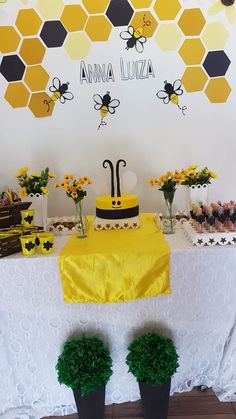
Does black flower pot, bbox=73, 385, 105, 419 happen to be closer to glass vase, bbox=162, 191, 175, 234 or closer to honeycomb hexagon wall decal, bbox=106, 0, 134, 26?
glass vase, bbox=162, 191, 175, 234

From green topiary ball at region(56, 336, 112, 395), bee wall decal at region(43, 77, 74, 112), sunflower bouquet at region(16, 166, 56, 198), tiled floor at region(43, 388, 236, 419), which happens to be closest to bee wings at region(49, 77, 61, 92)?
bee wall decal at region(43, 77, 74, 112)

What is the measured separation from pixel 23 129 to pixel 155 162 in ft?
2.14

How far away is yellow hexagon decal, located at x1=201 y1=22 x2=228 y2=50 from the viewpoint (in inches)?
64.6

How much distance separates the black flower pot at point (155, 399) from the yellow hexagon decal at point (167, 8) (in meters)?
1.51

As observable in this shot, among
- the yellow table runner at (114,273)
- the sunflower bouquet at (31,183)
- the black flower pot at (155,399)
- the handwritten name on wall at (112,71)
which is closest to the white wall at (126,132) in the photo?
the handwritten name on wall at (112,71)

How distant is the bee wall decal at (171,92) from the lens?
5.53 ft

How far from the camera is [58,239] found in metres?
1.49

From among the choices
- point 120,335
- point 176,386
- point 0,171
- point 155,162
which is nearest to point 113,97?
point 155,162

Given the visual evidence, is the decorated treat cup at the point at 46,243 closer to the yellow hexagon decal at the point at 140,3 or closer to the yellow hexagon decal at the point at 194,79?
the yellow hexagon decal at the point at 194,79

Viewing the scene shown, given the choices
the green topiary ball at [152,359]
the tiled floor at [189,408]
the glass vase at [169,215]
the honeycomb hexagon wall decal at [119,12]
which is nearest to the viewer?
→ the green topiary ball at [152,359]

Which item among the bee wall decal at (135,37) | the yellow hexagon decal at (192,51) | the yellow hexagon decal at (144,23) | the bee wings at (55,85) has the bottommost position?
the bee wings at (55,85)

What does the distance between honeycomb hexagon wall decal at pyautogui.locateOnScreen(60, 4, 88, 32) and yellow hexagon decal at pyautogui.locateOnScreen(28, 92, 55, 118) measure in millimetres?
316

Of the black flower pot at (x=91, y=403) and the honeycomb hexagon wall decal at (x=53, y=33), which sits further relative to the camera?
the honeycomb hexagon wall decal at (x=53, y=33)

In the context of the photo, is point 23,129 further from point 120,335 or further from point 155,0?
point 120,335
